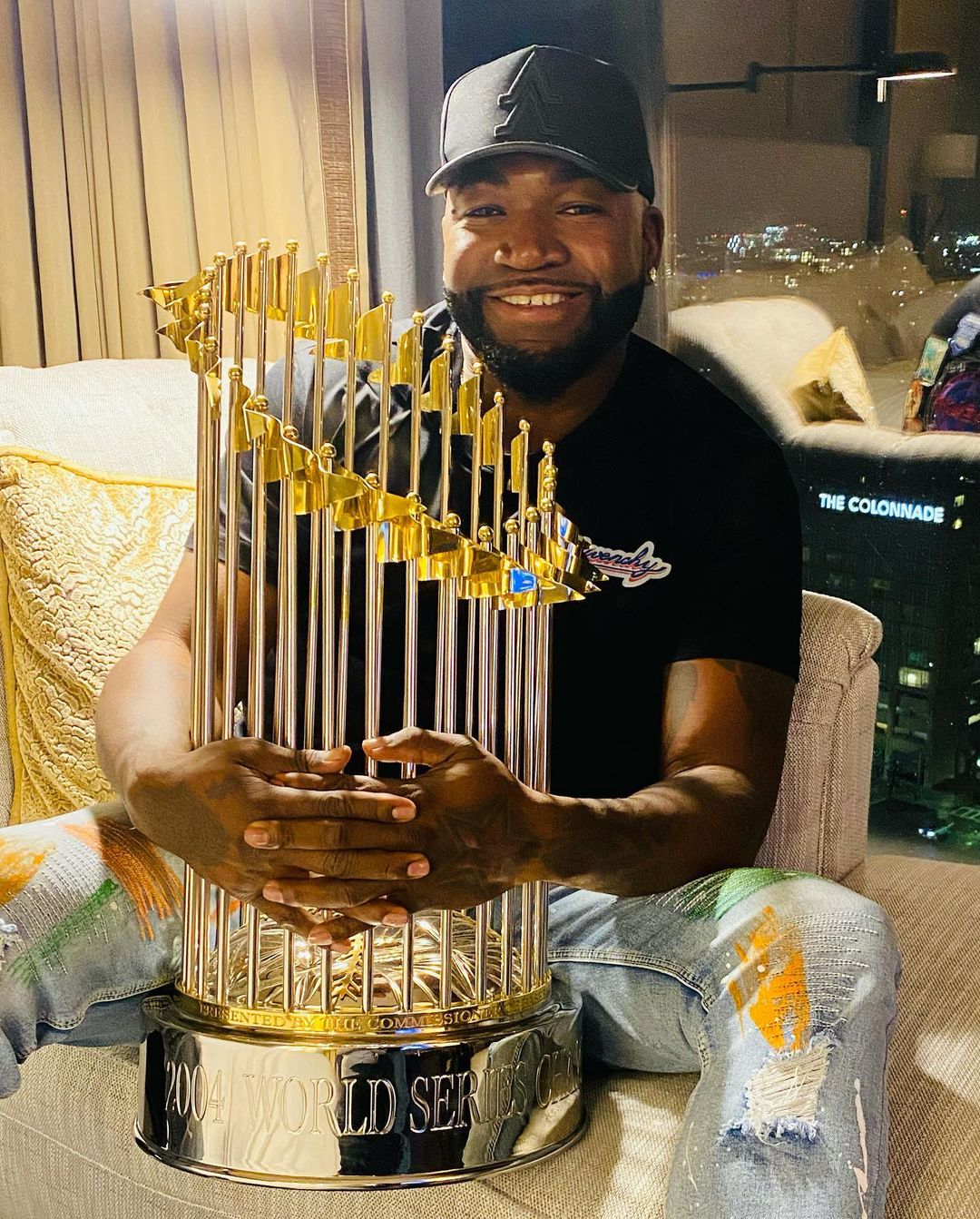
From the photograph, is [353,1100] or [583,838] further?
[583,838]

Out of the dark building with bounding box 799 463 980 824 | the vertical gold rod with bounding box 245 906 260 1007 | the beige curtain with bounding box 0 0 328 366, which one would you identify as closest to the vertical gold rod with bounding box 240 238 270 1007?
the vertical gold rod with bounding box 245 906 260 1007

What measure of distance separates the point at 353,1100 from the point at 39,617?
0.62 m

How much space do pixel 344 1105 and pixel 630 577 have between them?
553 millimetres

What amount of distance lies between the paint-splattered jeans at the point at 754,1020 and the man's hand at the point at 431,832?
0.59 feet

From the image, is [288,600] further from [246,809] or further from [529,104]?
[529,104]

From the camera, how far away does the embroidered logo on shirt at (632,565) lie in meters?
1.22

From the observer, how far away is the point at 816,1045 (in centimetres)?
85

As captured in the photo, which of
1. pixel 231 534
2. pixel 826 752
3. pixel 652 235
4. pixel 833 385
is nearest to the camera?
pixel 231 534

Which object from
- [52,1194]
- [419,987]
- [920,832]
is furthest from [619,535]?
[52,1194]

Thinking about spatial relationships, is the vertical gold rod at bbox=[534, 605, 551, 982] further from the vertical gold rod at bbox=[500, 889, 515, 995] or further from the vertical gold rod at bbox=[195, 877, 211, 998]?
the vertical gold rod at bbox=[195, 877, 211, 998]

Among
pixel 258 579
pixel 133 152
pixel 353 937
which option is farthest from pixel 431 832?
pixel 133 152

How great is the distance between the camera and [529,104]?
4.11 ft

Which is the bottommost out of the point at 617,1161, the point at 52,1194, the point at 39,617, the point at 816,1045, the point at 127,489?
the point at 52,1194

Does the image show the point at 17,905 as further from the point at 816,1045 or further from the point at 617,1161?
the point at 816,1045
